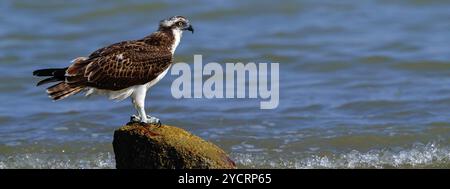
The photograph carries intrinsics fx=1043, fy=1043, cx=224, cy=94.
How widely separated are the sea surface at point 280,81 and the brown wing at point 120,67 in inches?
100

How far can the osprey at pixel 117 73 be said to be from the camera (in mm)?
11594

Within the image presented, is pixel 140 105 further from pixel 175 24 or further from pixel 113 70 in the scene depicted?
pixel 175 24

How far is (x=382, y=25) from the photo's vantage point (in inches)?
890

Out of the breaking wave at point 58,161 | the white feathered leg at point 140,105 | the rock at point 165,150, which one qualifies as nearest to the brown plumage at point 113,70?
the white feathered leg at point 140,105

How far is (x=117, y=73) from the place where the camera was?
459 inches

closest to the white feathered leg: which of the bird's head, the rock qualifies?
the rock

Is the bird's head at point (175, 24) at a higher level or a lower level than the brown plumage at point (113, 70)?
higher

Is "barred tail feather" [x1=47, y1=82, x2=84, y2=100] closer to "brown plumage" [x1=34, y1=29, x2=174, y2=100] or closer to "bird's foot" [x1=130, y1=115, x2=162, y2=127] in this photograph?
"brown plumage" [x1=34, y1=29, x2=174, y2=100]

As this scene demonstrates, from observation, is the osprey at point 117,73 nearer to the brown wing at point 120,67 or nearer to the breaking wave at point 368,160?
the brown wing at point 120,67
